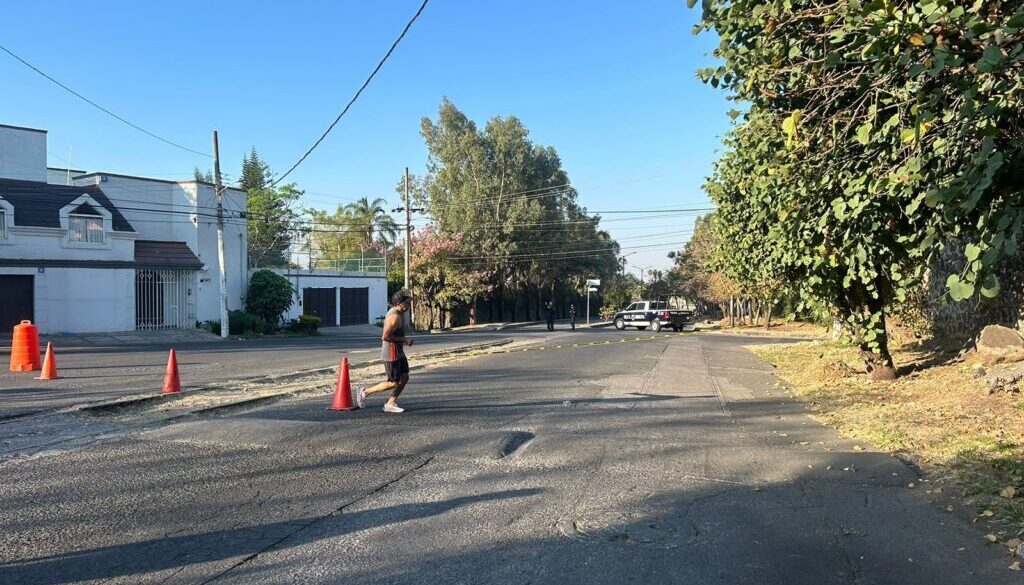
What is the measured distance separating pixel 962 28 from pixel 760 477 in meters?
3.95

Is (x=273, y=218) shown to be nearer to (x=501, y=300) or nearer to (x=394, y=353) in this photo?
(x=501, y=300)

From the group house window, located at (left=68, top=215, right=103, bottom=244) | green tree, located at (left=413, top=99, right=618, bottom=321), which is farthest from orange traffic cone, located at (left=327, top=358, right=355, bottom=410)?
green tree, located at (left=413, top=99, right=618, bottom=321)

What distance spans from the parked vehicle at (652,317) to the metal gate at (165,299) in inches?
901

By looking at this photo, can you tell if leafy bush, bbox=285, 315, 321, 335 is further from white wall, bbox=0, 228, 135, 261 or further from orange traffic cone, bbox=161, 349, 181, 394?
orange traffic cone, bbox=161, 349, 181, 394

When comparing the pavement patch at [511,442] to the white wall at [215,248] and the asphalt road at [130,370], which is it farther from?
the white wall at [215,248]

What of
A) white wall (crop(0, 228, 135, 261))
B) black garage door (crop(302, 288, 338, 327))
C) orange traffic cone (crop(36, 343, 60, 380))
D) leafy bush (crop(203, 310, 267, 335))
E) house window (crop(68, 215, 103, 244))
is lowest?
orange traffic cone (crop(36, 343, 60, 380))

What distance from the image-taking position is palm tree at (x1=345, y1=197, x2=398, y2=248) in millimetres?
66312

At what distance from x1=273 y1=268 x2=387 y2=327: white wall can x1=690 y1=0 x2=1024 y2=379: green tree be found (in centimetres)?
3213

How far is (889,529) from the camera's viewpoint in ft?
16.8

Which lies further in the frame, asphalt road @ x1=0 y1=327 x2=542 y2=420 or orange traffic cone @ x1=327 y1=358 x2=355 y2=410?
asphalt road @ x1=0 y1=327 x2=542 y2=420

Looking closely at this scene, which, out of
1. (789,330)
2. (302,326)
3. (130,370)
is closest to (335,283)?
(302,326)

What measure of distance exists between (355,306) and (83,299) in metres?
17.0

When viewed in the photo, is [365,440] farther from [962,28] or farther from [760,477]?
[962,28]

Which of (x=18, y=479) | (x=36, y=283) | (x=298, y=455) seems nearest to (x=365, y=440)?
(x=298, y=455)
